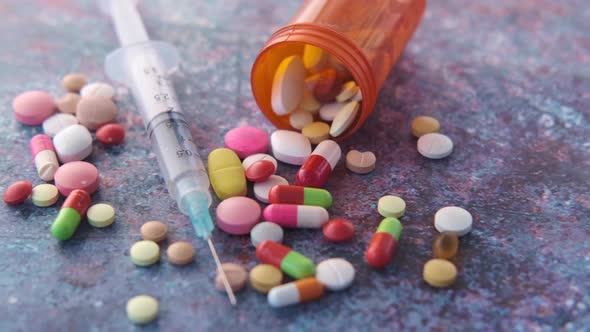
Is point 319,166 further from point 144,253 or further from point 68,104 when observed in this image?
point 68,104

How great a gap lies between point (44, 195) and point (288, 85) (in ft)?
1.88

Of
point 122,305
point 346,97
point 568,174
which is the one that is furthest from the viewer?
point 346,97

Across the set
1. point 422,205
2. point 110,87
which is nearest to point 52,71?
point 110,87

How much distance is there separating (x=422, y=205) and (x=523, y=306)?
293 millimetres

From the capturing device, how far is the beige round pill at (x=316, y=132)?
4.65 feet

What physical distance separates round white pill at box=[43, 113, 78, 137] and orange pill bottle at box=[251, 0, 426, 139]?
1.45 feet

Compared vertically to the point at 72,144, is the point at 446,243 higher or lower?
higher

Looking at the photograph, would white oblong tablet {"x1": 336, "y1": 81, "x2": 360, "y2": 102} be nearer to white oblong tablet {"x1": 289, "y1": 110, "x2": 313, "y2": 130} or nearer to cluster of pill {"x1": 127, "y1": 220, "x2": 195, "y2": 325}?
white oblong tablet {"x1": 289, "y1": 110, "x2": 313, "y2": 130}

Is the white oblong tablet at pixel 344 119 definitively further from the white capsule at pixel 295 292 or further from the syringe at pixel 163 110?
the white capsule at pixel 295 292

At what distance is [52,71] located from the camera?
165 centimetres

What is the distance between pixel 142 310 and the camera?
1.04 metres

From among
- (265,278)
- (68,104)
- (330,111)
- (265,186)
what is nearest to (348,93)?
(330,111)

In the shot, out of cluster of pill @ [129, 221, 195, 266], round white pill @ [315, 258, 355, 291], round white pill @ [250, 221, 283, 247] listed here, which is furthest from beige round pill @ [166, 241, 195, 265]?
round white pill @ [315, 258, 355, 291]

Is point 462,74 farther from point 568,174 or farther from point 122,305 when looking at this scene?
point 122,305
